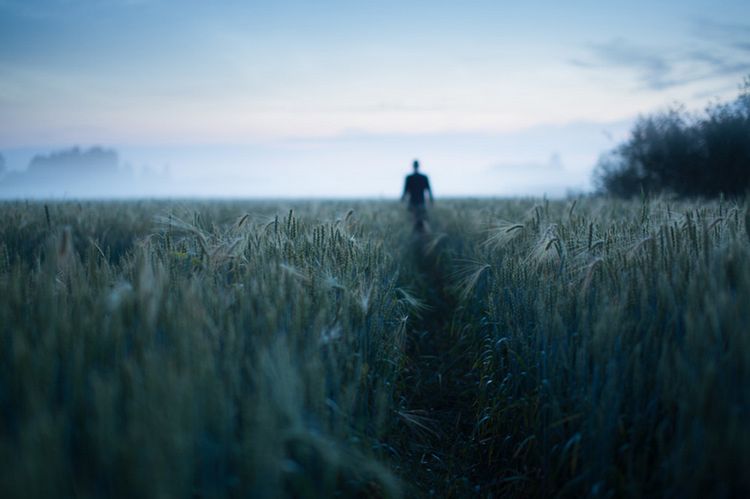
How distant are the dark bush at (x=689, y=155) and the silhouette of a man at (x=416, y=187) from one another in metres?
7.09

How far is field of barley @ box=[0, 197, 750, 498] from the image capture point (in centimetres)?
130

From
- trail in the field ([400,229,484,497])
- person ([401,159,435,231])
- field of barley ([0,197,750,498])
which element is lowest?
trail in the field ([400,229,484,497])

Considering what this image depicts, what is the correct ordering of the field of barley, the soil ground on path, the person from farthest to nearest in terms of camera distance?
the person
the soil ground on path
the field of barley

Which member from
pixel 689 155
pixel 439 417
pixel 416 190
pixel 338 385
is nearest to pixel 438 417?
pixel 439 417

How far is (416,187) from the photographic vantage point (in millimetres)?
11453

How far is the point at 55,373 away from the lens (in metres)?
1.56

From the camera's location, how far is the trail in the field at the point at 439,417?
2500 millimetres

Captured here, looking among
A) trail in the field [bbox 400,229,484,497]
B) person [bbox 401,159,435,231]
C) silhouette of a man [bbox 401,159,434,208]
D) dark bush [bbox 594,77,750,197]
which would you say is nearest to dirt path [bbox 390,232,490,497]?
trail in the field [bbox 400,229,484,497]

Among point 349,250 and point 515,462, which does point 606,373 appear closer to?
point 515,462

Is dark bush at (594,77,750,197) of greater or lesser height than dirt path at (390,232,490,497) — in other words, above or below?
above

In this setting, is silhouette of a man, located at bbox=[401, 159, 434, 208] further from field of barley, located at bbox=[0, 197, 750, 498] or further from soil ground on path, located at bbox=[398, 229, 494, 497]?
field of barley, located at bbox=[0, 197, 750, 498]

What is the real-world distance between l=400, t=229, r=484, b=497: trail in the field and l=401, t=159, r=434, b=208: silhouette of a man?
618 centimetres

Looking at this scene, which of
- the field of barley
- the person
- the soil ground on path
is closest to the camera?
the field of barley

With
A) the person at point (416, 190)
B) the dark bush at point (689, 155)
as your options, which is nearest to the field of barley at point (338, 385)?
the person at point (416, 190)
